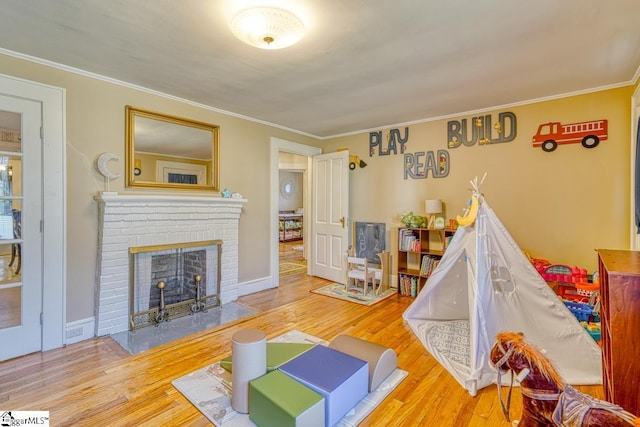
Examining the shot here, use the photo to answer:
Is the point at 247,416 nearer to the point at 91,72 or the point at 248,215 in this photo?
the point at 248,215

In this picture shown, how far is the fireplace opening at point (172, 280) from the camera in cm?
316

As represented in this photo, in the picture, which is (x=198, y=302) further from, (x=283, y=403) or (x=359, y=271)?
(x=283, y=403)

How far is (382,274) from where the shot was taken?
4414mm

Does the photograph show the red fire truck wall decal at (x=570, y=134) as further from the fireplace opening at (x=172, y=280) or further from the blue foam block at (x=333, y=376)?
the fireplace opening at (x=172, y=280)

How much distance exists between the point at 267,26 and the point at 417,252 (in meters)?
3.31

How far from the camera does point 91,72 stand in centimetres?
279

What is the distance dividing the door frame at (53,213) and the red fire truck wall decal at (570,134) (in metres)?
4.87

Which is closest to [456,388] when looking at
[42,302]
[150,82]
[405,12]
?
[405,12]

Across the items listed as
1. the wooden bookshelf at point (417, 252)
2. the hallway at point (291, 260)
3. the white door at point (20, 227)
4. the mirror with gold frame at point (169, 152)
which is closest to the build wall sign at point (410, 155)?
the wooden bookshelf at point (417, 252)

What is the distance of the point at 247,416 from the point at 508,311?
2106 mm

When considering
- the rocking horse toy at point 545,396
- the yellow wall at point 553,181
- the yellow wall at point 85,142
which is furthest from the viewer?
the yellow wall at point 553,181

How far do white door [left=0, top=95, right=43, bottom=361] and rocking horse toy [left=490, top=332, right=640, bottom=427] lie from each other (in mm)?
3489

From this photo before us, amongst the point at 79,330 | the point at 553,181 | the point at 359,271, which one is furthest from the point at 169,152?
the point at 553,181

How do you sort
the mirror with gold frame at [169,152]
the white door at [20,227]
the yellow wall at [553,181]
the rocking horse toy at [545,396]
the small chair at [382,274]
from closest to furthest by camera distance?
1. the rocking horse toy at [545,396]
2. the white door at [20,227]
3. the yellow wall at [553,181]
4. the mirror with gold frame at [169,152]
5. the small chair at [382,274]
